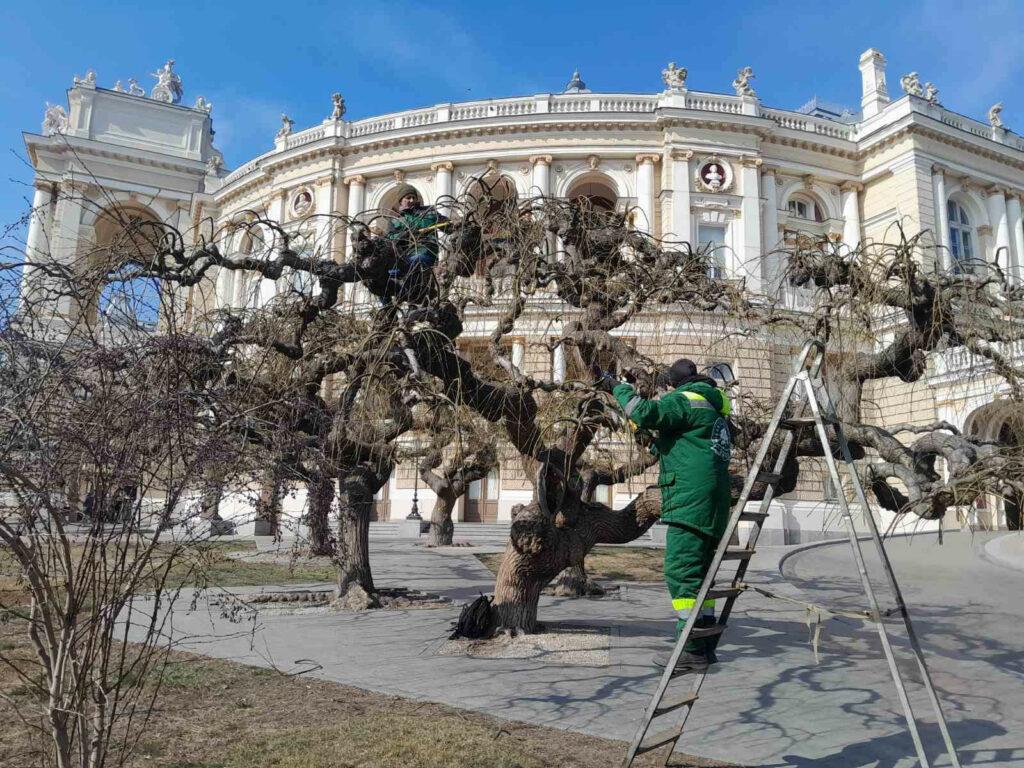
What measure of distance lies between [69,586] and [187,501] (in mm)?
774

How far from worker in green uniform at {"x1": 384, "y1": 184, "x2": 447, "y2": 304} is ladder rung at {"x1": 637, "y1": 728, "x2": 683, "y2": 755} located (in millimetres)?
4498

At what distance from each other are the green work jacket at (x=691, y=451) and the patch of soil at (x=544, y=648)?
9.50ft

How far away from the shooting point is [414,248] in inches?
303

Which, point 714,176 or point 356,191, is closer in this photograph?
point 714,176

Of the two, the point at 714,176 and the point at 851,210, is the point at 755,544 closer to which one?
the point at 714,176

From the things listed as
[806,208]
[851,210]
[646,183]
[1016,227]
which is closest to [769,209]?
[806,208]

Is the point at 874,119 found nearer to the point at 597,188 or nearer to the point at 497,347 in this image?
the point at 597,188

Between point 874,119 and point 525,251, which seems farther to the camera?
point 874,119

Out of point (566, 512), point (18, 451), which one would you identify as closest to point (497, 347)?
point (566, 512)

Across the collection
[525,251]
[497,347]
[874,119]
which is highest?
[874,119]

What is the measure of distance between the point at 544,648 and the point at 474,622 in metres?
0.80

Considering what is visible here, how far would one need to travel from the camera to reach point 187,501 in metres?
3.81

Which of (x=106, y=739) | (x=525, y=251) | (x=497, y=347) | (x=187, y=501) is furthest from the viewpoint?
(x=497, y=347)

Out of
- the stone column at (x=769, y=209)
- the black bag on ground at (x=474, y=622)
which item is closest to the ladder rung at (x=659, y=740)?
the black bag on ground at (x=474, y=622)
